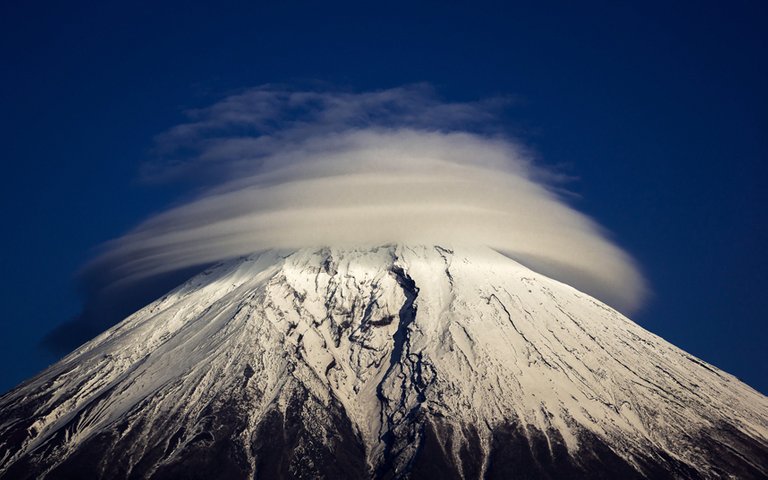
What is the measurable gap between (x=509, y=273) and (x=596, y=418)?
1948 inches

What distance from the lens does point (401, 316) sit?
480ft

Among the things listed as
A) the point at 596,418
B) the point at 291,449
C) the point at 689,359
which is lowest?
the point at 291,449

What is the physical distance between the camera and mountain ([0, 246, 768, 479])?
110500 mm

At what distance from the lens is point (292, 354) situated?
5261 inches

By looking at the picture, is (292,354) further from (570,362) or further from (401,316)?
(570,362)

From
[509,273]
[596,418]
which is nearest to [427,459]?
[596,418]

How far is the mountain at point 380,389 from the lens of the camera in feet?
363

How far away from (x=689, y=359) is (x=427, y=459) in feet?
214

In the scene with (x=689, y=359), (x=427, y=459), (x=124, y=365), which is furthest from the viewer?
(x=689, y=359)

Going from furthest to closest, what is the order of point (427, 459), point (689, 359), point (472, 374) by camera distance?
point (689, 359), point (472, 374), point (427, 459)

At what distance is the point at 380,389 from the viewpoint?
12688cm

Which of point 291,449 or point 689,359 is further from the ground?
point 689,359

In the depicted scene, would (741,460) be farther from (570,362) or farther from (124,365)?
(124,365)

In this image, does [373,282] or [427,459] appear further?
[373,282]
